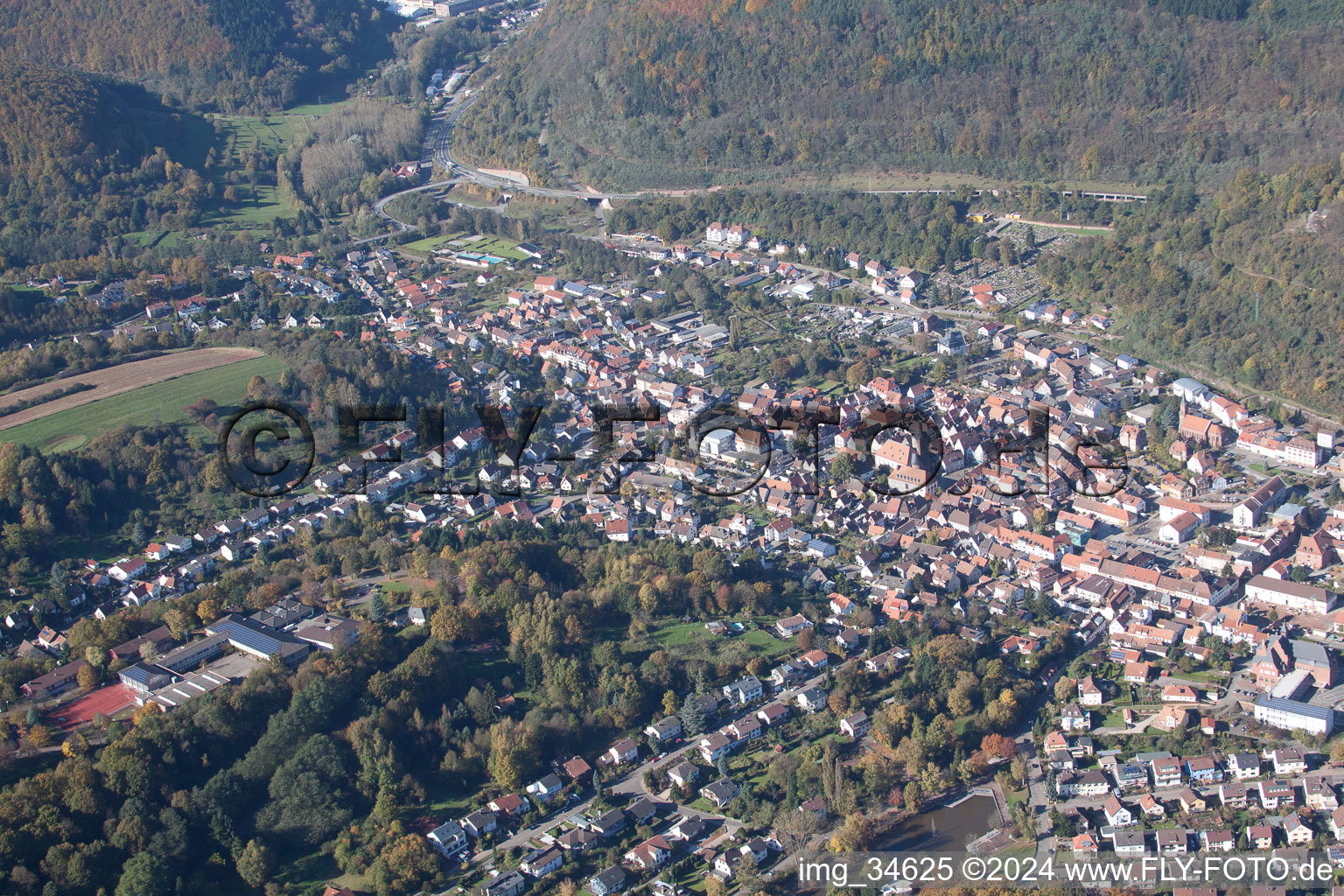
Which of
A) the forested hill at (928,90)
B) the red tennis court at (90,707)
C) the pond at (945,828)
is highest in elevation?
the forested hill at (928,90)

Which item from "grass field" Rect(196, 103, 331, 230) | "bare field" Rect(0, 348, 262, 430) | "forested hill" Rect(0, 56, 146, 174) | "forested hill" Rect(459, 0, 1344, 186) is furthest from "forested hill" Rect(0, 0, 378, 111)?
"bare field" Rect(0, 348, 262, 430)

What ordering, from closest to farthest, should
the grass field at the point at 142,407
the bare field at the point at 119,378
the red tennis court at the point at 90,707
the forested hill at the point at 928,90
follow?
the red tennis court at the point at 90,707 < the grass field at the point at 142,407 < the bare field at the point at 119,378 < the forested hill at the point at 928,90

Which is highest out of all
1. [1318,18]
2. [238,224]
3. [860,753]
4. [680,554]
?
[1318,18]

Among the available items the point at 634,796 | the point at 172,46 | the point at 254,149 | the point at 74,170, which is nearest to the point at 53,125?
the point at 74,170

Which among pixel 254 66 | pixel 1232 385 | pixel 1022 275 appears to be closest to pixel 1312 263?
pixel 1232 385

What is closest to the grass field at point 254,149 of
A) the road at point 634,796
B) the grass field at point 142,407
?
the grass field at point 142,407

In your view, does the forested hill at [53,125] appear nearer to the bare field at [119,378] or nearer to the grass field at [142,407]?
the bare field at [119,378]

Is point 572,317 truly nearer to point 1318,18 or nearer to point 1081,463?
point 1081,463
